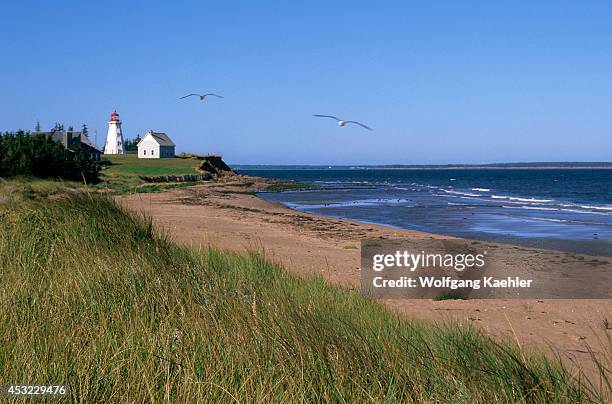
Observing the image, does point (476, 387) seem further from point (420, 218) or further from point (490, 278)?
point (420, 218)

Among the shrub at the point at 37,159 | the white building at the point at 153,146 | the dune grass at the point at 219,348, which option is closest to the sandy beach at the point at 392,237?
the dune grass at the point at 219,348

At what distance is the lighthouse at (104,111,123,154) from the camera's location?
10744cm

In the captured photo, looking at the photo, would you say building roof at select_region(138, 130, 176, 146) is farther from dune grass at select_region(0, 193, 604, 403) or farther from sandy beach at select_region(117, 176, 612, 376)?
dune grass at select_region(0, 193, 604, 403)

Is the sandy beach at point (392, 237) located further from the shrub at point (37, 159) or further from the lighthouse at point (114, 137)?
the lighthouse at point (114, 137)

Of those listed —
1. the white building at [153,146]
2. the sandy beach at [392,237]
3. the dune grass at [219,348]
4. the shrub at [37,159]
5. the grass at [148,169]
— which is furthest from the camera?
the white building at [153,146]

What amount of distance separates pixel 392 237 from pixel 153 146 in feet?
279

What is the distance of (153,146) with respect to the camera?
10331 cm

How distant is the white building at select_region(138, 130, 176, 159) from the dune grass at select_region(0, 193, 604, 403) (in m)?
98.6

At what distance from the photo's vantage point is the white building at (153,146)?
103 metres

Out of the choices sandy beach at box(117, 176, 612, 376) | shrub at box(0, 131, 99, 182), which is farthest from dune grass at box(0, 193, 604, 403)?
shrub at box(0, 131, 99, 182)

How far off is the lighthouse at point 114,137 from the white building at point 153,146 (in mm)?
6520

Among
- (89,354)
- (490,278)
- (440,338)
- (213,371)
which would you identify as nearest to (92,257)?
(89,354)

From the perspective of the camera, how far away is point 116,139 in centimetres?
10956

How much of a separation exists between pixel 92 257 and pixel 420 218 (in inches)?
1072
